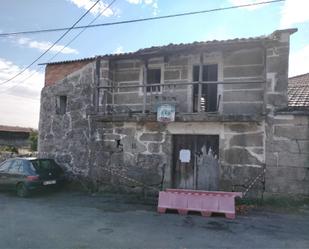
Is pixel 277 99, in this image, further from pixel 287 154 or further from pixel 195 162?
pixel 195 162

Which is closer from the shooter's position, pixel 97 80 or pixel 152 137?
pixel 152 137

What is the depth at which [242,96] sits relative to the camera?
1100 cm

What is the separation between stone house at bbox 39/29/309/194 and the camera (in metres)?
9.85

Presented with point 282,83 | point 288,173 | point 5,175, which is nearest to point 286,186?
point 288,173

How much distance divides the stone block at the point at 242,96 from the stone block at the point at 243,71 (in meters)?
0.58

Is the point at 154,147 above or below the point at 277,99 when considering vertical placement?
below

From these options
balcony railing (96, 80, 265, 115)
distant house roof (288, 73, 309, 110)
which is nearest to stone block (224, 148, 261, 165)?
balcony railing (96, 80, 265, 115)

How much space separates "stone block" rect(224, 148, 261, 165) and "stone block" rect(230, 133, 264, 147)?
7.5 inches

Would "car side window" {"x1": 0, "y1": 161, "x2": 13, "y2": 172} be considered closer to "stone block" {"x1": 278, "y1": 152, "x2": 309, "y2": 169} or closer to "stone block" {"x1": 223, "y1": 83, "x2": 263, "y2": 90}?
"stone block" {"x1": 223, "y1": 83, "x2": 263, "y2": 90}

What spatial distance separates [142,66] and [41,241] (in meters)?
7.85

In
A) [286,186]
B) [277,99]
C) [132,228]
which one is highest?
[277,99]

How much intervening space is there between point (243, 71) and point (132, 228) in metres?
6.59

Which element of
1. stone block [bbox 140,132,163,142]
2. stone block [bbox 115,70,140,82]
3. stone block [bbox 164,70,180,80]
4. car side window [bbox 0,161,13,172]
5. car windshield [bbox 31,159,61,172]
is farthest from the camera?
stone block [bbox 115,70,140,82]

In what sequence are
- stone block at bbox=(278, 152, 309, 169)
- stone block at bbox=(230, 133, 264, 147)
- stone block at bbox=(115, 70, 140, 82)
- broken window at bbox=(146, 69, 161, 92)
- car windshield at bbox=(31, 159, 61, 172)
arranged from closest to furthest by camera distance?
stone block at bbox=(278, 152, 309, 169), stone block at bbox=(230, 133, 264, 147), car windshield at bbox=(31, 159, 61, 172), broken window at bbox=(146, 69, 161, 92), stone block at bbox=(115, 70, 140, 82)
